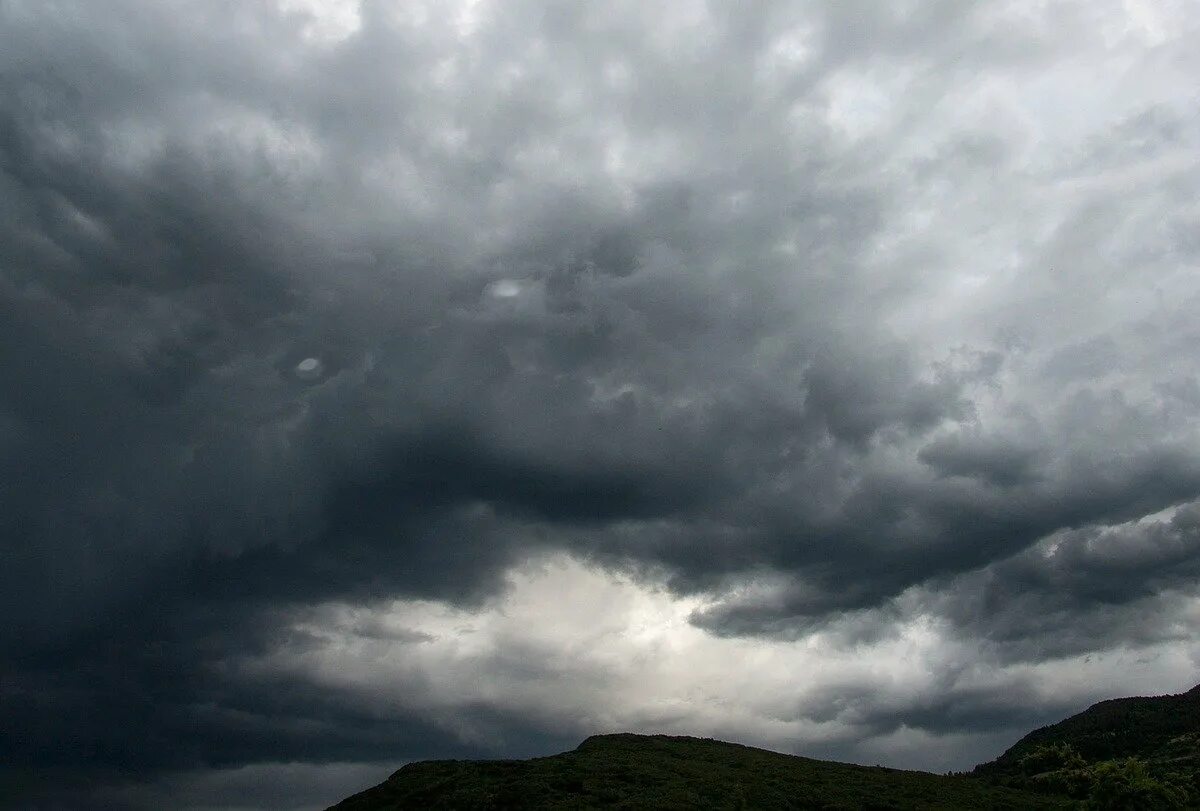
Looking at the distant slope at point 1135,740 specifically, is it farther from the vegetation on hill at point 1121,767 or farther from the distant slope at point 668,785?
the distant slope at point 668,785

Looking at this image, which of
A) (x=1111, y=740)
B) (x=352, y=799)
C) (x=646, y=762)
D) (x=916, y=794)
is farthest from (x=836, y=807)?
(x=1111, y=740)

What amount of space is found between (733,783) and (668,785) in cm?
695

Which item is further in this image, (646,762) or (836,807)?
(646,762)

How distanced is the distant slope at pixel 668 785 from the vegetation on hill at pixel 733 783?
11cm

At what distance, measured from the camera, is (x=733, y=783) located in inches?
3157

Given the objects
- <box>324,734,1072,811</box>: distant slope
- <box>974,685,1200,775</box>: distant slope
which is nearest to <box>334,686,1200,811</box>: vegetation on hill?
<box>324,734,1072,811</box>: distant slope

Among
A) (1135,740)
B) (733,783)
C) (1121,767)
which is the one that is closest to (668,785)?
(733,783)

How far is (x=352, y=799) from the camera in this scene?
7475 cm

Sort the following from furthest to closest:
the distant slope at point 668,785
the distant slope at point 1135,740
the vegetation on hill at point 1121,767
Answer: the distant slope at point 1135,740, the distant slope at point 668,785, the vegetation on hill at point 1121,767

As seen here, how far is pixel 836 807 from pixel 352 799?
130 ft

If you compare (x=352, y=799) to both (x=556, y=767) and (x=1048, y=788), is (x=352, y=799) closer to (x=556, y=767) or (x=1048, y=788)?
(x=556, y=767)

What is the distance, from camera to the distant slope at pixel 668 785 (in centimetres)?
7081

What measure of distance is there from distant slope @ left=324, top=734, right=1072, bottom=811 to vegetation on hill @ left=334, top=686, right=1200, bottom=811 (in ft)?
0.37

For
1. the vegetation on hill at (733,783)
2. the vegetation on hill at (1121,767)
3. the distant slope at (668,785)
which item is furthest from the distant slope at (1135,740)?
the distant slope at (668,785)
